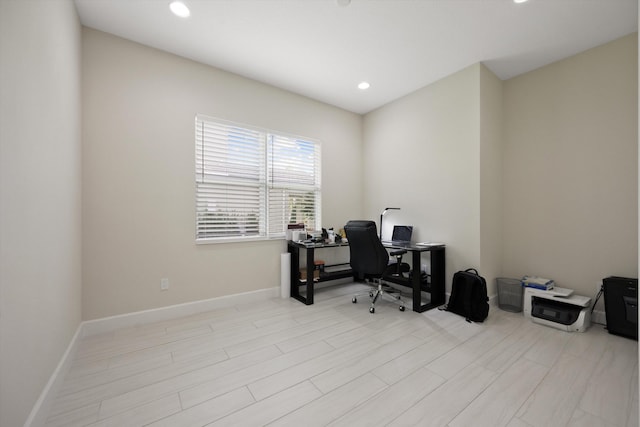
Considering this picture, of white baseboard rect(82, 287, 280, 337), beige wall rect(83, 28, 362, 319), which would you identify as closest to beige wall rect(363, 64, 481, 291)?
beige wall rect(83, 28, 362, 319)

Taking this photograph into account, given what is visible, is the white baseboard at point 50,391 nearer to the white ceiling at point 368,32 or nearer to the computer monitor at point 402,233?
the white ceiling at point 368,32

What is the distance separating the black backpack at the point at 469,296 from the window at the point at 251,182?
211 cm

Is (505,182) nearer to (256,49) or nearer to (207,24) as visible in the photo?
(256,49)

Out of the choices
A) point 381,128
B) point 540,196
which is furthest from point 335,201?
point 540,196

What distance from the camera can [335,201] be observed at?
427 centimetres

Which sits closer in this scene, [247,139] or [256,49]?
[256,49]

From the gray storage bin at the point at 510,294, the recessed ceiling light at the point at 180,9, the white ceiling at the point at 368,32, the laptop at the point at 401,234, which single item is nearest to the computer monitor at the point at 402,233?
the laptop at the point at 401,234

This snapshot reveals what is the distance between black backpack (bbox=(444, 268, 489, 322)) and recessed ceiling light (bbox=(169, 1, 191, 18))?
386cm

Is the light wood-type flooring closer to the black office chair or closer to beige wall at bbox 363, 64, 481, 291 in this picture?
the black office chair

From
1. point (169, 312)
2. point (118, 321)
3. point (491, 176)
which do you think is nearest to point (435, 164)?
point (491, 176)

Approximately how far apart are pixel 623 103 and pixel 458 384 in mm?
3260

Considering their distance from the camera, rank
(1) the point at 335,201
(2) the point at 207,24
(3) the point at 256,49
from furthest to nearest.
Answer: (1) the point at 335,201 → (3) the point at 256,49 → (2) the point at 207,24

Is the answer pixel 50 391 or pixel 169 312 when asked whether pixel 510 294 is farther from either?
pixel 50 391

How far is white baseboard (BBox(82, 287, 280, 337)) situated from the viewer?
2.46 metres
